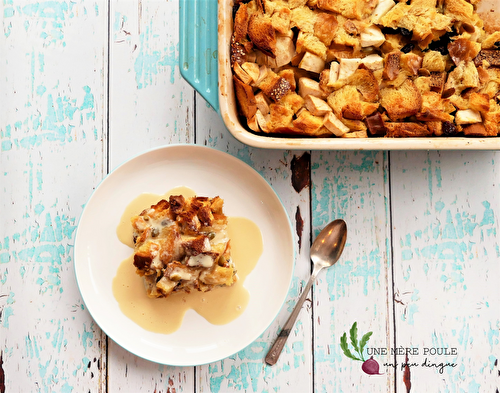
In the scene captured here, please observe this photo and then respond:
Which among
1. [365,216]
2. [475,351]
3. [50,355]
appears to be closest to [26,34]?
[50,355]

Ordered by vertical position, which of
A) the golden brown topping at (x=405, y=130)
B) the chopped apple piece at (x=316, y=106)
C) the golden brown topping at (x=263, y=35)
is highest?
the golden brown topping at (x=263, y=35)

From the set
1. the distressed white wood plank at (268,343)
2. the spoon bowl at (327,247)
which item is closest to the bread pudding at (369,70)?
the distressed white wood plank at (268,343)

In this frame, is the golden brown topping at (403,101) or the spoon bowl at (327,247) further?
the spoon bowl at (327,247)

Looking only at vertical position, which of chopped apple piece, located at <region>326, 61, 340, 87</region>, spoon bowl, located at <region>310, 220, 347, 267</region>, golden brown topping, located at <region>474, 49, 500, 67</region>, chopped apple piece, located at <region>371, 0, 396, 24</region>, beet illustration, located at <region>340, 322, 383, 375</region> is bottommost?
beet illustration, located at <region>340, 322, 383, 375</region>

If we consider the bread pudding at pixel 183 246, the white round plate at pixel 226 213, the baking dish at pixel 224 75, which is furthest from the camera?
the white round plate at pixel 226 213

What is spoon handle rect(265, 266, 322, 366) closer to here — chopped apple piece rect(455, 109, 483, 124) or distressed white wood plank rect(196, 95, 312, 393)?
distressed white wood plank rect(196, 95, 312, 393)

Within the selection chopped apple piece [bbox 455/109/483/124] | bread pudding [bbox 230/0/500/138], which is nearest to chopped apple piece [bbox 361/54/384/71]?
bread pudding [bbox 230/0/500/138]

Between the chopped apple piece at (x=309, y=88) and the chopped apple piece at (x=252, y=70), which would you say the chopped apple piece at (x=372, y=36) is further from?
the chopped apple piece at (x=252, y=70)
